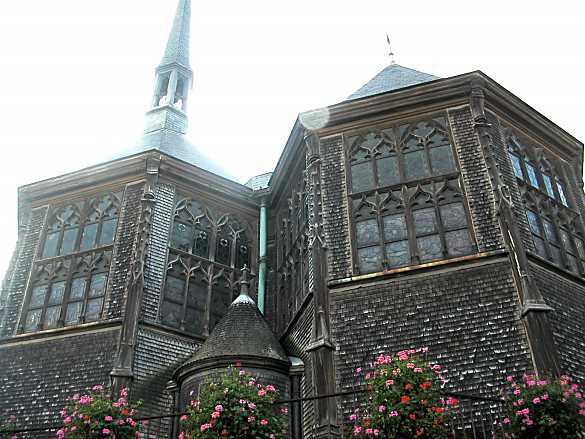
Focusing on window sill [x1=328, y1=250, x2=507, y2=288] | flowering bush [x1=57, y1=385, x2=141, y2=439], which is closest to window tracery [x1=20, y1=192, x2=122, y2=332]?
flowering bush [x1=57, y1=385, x2=141, y2=439]

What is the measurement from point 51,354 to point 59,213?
4.83 meters

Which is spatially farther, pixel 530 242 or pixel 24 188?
pixel 24 188

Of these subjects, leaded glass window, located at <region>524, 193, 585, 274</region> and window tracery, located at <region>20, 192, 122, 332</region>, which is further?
window tracery, located at <region>20, 192, 122, 332</region>

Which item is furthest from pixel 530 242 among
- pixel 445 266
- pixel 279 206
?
pixel 279 206

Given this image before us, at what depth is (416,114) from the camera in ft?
52.5

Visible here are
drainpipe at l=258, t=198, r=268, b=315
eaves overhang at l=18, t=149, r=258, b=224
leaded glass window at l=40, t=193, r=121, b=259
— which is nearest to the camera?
leaded glass window at l=40, t=193, r=121, b=259

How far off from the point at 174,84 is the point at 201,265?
13785mm

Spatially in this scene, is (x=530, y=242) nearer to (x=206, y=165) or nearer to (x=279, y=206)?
(x=279, y=206)

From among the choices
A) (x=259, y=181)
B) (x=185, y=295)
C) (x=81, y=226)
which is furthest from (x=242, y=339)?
(x=259, y=181)

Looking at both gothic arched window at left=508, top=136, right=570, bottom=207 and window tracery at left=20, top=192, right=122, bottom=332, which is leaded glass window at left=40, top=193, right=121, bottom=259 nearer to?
window tracery at left=20, top=192, right=122, bottom=332

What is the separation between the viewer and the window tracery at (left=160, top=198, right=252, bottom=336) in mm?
17109

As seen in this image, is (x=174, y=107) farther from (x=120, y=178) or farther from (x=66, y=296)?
(x=66, y=296)

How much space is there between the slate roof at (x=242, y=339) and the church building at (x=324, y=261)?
5 centimetres

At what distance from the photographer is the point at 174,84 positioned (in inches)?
1162
